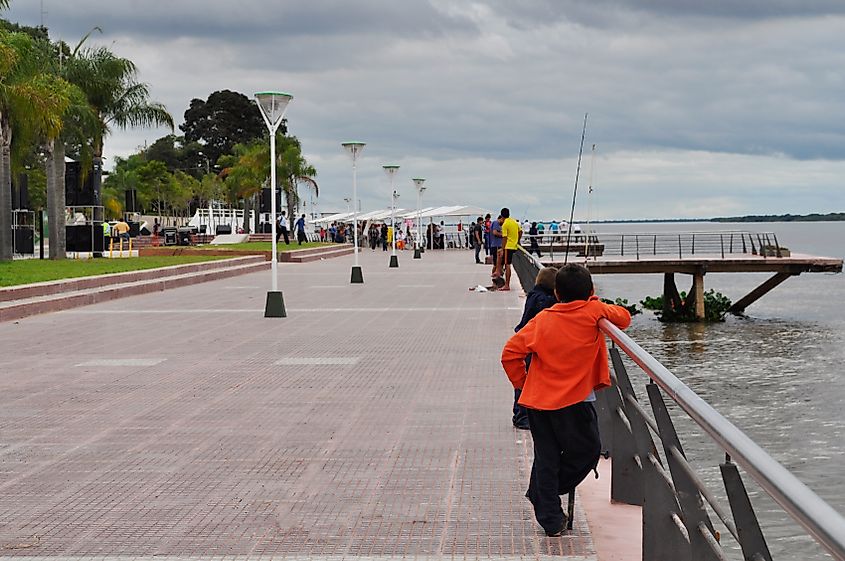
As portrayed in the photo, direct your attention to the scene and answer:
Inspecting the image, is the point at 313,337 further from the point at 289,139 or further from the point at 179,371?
the point at 289,139

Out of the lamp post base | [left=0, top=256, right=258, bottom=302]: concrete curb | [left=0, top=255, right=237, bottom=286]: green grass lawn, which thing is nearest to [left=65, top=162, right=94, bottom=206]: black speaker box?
[left=0, top=255, right=237, bottom=286]: green grass lawn

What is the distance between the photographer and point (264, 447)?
25.3 feet

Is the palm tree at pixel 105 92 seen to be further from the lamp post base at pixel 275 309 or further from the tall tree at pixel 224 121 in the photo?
the tall tree at pixel 224 121

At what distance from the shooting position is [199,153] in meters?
120

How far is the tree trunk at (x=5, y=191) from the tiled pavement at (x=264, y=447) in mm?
17835

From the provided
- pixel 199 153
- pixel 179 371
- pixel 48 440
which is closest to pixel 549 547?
pixel 48 440

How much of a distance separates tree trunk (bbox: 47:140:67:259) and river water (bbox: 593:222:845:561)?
1872 centimetres

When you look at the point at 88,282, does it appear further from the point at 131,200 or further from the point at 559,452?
the point at 131,200

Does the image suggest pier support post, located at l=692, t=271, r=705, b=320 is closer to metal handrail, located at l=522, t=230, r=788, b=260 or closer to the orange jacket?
metal handrail, located at l=522, t=230, r=788, b=260

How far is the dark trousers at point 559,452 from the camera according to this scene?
5199mm

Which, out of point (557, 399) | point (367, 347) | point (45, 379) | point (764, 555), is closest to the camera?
point (764, 555)

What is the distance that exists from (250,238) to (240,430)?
60118 millimetres

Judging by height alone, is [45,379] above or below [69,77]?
below

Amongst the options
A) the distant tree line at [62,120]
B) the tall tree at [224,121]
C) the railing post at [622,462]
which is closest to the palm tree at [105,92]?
the distant tree line at [62,120]
